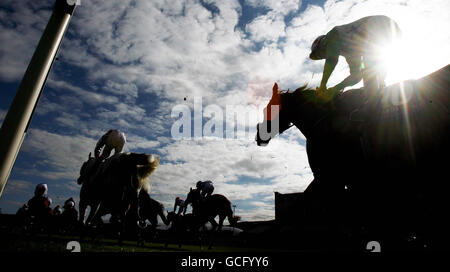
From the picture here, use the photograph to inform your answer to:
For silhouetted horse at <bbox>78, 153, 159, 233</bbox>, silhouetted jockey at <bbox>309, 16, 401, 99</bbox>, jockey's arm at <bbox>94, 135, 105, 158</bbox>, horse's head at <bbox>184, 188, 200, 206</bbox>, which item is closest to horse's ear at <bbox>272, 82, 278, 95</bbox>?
silhouetted jockey at <bbox>309, 16, 401, 99</bbox>

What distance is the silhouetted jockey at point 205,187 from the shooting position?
14.0m

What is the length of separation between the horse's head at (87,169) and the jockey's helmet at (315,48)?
702 centimetres

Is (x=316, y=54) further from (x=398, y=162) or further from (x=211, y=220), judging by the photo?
(x=211, y=220)

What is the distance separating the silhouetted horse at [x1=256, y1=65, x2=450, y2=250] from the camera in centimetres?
256

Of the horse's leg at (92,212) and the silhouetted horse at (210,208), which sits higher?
the silhouetted horse at (210,208)

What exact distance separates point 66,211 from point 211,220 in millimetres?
10369

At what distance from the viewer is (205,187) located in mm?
14234

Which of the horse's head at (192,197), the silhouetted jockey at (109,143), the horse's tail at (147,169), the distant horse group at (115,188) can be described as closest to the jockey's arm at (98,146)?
the silhouetted jockey at (109,143)

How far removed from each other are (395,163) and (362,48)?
171cm

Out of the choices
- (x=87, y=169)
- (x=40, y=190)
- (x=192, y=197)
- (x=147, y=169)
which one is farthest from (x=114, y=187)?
(x=192, y=197)

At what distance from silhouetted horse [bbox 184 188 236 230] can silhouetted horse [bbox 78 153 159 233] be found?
674 centimetres

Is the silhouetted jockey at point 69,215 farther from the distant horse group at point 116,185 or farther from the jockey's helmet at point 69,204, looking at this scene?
the distant horse group at point 116,185
